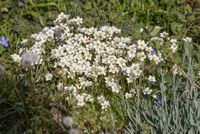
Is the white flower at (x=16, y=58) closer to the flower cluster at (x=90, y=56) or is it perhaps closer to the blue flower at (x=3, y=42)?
the flower cluster at (x=90, y=56)

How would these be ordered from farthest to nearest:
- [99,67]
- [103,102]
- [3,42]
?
[3,42] → [99,67] → [103,102]

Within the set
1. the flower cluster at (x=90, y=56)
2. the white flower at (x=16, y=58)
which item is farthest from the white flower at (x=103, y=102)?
the white flower at (x=16, y=58)

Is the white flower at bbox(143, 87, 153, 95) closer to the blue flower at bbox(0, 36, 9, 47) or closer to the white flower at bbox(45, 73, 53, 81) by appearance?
the white flower at bbox(45, 73, 53, 81)

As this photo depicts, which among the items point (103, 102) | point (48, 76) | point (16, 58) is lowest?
point (103, 102)

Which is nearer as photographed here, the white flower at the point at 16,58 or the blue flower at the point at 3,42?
the white flower at the point at 16,58

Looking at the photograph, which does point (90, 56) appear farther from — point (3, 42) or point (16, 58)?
point (3, 42)

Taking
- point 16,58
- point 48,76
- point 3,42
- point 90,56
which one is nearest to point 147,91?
point 90,56

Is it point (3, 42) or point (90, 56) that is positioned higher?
point (3, 42)

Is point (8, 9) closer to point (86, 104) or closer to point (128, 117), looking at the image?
point (86, 104)
